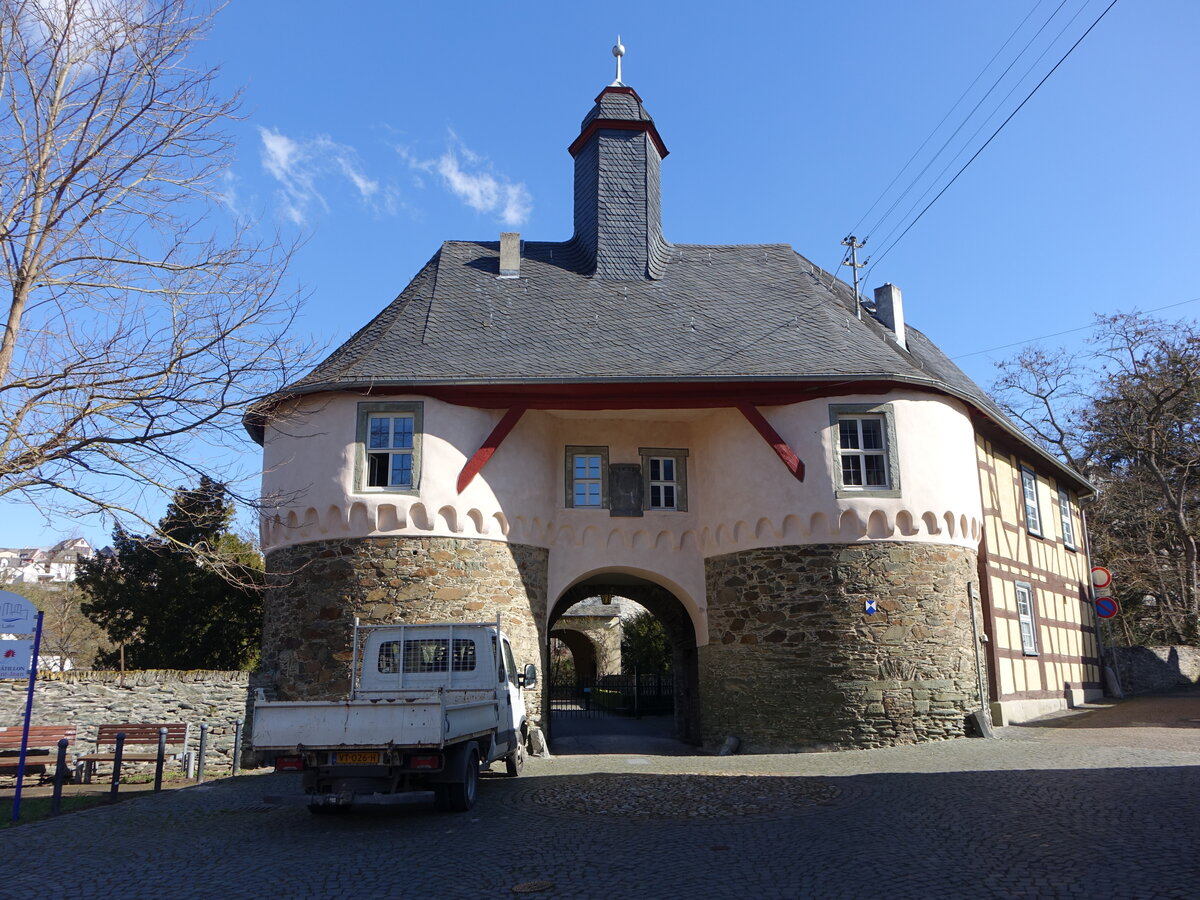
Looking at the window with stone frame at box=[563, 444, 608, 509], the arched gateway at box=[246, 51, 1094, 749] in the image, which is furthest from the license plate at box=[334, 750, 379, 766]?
the window with stone frame at box=[563, 444, 608, 509]

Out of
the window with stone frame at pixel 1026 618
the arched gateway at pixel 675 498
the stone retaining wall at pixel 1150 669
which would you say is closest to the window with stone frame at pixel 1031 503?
the window with stone frame at pixel 1026 618

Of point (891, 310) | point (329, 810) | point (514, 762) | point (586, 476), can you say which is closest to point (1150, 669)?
point (891, 310)

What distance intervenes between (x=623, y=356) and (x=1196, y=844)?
10942mm

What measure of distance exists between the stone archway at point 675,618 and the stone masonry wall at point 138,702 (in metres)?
6.25

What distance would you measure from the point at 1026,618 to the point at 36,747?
17038 millimetres

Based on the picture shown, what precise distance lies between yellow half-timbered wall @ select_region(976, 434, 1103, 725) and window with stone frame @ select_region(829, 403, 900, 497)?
3210 millimetres

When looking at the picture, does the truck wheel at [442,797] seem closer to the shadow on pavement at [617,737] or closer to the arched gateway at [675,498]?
the arched gateway at [675,498]

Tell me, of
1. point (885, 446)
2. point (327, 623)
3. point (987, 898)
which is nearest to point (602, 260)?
point (885, 446)

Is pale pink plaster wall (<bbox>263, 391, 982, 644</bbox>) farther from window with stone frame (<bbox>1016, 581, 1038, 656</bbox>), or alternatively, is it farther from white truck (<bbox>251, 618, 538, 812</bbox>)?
white truck (<bbox>251, 618, 538, 812</bbox>)

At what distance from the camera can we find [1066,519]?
24000 mm

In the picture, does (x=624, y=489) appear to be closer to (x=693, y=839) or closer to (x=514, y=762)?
(x=514, y=762)

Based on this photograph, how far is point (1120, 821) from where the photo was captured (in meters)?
7.86

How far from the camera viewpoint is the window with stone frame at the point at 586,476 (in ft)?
56.4

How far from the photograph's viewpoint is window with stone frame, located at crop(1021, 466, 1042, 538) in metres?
20.8
